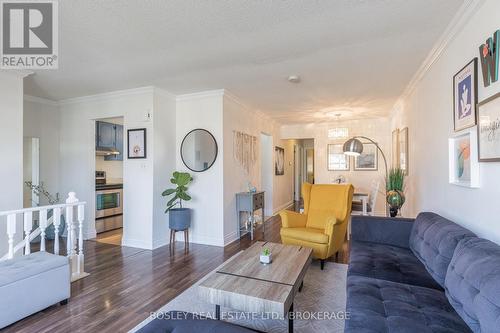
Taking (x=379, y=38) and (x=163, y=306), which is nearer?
(x=163, y=306)

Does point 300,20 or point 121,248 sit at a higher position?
point 300,20

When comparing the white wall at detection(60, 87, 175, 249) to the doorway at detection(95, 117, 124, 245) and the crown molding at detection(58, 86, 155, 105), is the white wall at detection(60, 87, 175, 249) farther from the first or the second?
the doorway at detection(95, 117, 124, 245)

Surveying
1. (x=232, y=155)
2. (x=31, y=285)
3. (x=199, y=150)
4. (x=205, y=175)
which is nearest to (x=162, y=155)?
(x=199, y=150)

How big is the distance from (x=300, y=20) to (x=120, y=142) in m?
4.85

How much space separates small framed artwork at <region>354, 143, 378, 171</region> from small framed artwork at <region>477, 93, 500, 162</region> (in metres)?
4.70

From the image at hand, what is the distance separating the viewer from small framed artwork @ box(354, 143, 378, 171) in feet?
20.8

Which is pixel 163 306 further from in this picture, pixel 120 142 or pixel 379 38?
pixel 120 142

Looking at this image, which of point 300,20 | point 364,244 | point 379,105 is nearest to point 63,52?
point 300,20


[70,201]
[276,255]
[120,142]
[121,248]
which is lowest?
[121,248]

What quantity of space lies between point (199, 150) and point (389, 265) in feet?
10.3

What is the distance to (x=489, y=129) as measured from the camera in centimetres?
171

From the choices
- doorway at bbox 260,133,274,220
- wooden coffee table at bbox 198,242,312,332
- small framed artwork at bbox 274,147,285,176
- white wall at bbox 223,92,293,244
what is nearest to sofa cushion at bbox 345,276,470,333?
wooden coffee table at bbox 198,242,312,332

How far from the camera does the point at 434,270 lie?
5.96 feet

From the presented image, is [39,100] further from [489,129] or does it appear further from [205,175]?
[489,129]
